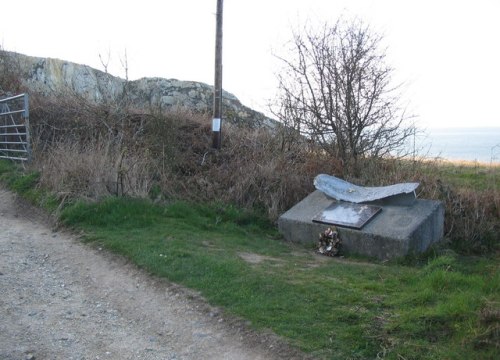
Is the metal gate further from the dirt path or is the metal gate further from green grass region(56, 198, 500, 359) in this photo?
the dirt path

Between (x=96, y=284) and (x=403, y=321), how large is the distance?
3.52 meters

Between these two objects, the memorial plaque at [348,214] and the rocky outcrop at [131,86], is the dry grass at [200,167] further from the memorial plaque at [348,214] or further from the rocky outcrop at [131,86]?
the rocky outcrop at [131,86]

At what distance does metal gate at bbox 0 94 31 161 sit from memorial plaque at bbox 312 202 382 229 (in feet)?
26.4

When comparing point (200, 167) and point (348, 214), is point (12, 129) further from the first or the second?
point (348, 214)

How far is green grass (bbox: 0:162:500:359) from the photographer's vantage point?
429 centimetres

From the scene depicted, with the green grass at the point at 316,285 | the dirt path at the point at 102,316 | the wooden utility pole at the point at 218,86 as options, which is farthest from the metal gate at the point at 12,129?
the dirt path at the point at 102,316

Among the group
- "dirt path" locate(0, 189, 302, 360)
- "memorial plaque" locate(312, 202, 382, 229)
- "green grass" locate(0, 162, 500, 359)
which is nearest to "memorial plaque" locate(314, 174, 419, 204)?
"memorial plaque" locate(312, 202, 382, 229)

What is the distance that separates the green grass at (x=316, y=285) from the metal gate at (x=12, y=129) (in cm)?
536

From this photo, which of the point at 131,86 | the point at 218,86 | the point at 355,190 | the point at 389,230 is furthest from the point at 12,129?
the point at 389,230

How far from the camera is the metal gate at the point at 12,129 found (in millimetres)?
13195

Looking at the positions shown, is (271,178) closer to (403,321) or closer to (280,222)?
(280,222)

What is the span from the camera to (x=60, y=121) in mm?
14078

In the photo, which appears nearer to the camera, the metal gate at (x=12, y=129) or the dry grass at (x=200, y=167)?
the dry grass at (x=200, y=167)

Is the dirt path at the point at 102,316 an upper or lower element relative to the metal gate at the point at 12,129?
lower
